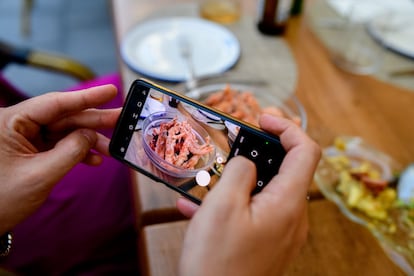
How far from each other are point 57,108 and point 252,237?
0.30 m

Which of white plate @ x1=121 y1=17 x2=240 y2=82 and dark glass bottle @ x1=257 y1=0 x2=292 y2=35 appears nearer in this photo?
white plate @ x1=121 y1=17 x2=240 y2=82

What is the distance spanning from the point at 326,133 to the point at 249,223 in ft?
1.31

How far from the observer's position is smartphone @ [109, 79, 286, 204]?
479 mm

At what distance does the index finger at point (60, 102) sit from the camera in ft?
1.62

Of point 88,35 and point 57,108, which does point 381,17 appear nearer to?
point 57,108

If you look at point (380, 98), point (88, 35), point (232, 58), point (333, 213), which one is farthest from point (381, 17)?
point (88, 35)

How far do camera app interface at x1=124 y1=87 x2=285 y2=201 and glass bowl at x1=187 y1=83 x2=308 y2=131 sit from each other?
219 mm

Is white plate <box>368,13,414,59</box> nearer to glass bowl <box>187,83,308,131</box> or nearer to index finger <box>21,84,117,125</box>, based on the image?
glass bowl <box>187,83,308,131</box>

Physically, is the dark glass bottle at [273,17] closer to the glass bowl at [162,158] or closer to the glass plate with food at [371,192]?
the glass plate with food at [371,192]

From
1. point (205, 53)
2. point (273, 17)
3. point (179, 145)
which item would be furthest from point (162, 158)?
point (273, 17)

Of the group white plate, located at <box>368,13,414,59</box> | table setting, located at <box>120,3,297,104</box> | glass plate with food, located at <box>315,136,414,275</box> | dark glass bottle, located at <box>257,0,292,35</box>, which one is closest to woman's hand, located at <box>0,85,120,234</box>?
table setting, located at <box>120,3,297,104</box>

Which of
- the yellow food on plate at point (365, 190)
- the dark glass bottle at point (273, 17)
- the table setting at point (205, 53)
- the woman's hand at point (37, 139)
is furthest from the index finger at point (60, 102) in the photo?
the dark glass bottle at point (273, 17)

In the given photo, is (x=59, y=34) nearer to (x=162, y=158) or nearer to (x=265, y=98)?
(x=265, y=98)

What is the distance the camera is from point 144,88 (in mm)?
496
